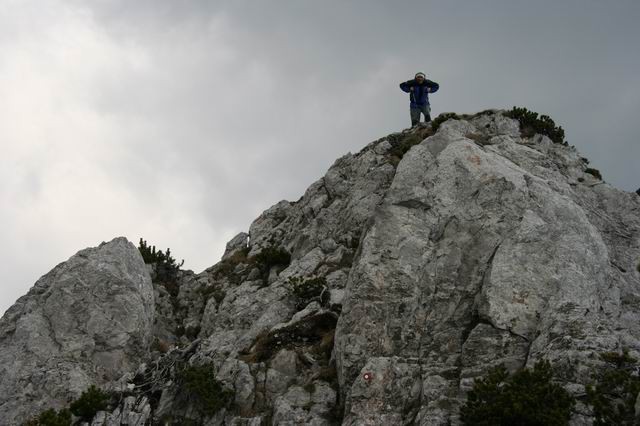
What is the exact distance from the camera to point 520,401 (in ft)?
50.6

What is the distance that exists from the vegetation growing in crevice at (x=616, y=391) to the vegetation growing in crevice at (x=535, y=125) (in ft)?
62.1

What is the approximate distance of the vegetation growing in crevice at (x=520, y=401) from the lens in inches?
597

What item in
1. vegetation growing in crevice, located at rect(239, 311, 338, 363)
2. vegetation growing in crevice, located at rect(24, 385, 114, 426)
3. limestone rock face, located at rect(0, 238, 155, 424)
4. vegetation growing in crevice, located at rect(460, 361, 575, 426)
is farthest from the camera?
limestone rock face, located at rect(0, 238, 155, 424)

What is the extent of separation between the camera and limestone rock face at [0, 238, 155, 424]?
2402 cm

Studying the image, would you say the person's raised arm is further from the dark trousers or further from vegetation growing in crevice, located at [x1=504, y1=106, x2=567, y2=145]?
vegetation growing in crevice, located at [x1=504, y1=106, x2=567, y2=145]

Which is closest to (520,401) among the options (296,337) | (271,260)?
(296,337)

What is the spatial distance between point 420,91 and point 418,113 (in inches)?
59.8

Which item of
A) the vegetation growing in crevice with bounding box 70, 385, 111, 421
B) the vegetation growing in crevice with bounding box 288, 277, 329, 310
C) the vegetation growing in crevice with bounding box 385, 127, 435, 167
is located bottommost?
the vegetation growing in crevice with bounding box 70, 385, 111, 421

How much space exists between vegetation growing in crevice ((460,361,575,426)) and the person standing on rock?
23.8 metres

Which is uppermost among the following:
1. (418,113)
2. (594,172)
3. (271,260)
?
(418,113)

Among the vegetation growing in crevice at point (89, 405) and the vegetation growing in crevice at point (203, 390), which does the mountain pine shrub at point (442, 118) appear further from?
the vegetation growing in crevice at point (89, 405)

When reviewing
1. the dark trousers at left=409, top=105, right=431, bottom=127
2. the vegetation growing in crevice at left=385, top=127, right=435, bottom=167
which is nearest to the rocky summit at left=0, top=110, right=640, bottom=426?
the vegetation growing in crevice at left=385, top=127, right=435, bottom=167

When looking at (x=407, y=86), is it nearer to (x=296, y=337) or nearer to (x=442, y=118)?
(x=442, y=118)

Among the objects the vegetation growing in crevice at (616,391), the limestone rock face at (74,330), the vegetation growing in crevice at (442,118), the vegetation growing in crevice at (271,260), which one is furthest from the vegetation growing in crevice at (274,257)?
the vegetation growing in crevice at (616,391)
